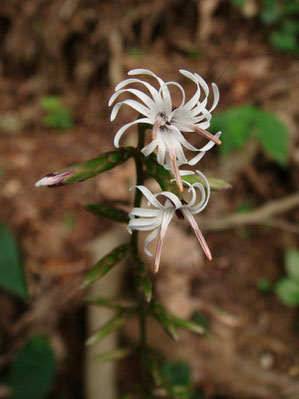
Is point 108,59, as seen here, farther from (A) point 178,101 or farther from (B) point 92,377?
(B) point 92,377

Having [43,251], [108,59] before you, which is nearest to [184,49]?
[108,59]

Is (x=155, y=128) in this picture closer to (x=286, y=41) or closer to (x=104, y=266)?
(x=104, y=266)

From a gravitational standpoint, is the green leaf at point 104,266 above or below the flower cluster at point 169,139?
below

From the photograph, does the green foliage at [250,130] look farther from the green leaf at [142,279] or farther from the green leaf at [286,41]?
the green leaf at [142,279]

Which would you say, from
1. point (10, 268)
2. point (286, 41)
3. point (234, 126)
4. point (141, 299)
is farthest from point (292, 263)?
point (286, 41)

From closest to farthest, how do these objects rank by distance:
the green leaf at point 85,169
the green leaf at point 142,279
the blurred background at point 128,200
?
the green leaf at point 85,169 → the green leaf at point 142,279 → the blurred background at point 128,200

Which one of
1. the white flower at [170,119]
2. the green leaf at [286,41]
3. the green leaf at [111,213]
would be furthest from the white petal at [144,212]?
the green leaf at [286,41]

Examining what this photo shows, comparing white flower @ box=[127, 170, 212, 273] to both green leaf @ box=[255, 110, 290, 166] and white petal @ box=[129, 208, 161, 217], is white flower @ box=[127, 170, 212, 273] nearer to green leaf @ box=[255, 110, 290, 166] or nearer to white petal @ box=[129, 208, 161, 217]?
white petal @ box=[129, 208, 161, 217]

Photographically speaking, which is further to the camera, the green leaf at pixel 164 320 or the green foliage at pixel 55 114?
the green foliage at pixel 55 114
